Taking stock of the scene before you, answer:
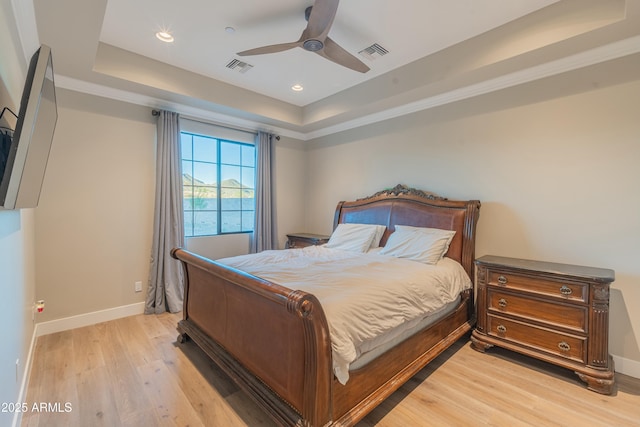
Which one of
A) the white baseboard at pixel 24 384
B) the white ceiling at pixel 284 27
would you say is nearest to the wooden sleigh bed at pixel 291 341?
the white baseboard at pixel 24 384

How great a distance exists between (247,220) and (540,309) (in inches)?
149

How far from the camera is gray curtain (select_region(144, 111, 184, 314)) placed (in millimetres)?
3531

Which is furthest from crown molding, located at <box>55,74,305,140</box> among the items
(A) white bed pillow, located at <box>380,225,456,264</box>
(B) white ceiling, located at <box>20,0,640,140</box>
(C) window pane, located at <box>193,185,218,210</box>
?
(A) white bed pillow, located at <box>380,225,456,264</box>

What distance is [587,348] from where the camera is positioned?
2.18 m

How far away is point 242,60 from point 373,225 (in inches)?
97.7

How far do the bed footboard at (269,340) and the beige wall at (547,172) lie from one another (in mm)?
2453

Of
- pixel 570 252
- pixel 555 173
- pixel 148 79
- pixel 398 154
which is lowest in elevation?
pixel 570 252

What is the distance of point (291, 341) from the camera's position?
5.31 ft

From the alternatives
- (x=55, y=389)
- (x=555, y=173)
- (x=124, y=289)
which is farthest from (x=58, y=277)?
(x=555, y=173)

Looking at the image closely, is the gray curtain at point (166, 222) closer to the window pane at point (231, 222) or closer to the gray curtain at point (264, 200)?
the window pane at point (231, 222)

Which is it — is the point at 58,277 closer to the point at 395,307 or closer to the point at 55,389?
the point at 55,389

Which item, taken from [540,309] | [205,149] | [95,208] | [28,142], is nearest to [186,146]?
[205,149]

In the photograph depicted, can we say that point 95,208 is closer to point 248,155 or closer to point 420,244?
point 248,155

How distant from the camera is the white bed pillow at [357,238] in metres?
3.57
